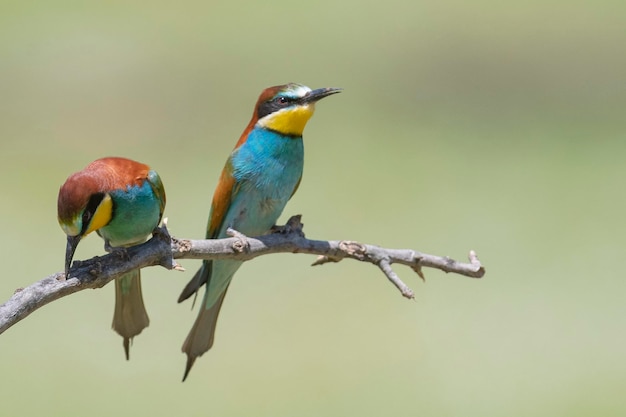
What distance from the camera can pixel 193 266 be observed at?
12.2 feet

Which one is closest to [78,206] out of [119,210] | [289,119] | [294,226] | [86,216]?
[86,216]

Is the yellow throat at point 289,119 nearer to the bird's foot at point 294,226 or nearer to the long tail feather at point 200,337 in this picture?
the bird's foot at point 294,226

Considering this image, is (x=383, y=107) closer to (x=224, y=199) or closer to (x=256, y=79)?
(x=256, y=79)

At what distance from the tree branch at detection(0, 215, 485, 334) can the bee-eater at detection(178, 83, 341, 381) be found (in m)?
0.07

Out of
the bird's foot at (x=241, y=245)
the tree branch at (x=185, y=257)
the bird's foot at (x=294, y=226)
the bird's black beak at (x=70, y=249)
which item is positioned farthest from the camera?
the bird's foot at (x=294, y=226)

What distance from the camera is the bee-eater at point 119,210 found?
1528 mm

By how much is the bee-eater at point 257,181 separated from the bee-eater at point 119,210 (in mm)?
201

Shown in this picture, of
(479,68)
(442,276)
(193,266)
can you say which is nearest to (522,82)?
(479,68)

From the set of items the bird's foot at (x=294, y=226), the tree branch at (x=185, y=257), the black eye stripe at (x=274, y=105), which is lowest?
the tree branch at (x=185, y=257)

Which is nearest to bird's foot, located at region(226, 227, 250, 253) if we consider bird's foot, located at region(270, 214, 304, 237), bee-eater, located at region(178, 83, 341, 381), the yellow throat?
bird's foot, located at region(270, 214, 304, 237)

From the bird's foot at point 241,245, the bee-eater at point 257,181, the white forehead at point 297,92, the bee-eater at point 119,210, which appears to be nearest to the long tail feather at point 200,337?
the bee-eater at point 257,181

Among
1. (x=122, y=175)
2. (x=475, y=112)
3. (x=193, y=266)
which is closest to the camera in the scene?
(x=122, y=175)

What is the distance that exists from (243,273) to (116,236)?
7.24ft

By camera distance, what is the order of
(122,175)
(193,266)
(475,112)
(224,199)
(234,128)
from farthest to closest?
(475,112) → (234,128) → (193,266) → (224,199) → (122,175)
